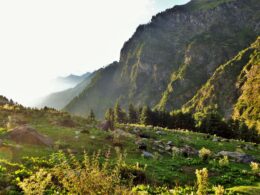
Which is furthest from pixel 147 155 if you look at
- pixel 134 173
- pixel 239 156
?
pixel 239 156

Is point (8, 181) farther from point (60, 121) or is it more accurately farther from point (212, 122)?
point (212, 122)

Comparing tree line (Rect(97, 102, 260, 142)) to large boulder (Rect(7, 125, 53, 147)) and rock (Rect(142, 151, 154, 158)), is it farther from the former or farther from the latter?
large boulder (Rect(7, 125, 53, 147))

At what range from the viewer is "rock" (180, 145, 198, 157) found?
122 feet

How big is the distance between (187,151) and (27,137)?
54.3ft

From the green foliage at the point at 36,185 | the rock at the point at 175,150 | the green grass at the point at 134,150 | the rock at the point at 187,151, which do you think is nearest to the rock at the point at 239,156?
the green grass at the point at 134,150

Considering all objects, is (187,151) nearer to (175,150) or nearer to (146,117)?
(175,150)

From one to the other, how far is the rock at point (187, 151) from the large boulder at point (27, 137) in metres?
13.3

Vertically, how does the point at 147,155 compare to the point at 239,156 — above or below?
above

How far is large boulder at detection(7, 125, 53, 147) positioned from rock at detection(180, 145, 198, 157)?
1329cm

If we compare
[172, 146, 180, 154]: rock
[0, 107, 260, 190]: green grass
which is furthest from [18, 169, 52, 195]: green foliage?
[172, 146, 180, 154]: rock

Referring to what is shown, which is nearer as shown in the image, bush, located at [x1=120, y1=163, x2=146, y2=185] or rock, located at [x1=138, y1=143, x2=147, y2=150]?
bush, located at [x1=120, y1=163, x2=146, y2=185]

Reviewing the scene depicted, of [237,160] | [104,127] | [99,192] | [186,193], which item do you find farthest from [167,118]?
[99,192]

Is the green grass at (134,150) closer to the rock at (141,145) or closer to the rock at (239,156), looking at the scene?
the rock at (141,145)

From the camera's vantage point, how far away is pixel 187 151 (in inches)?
1529
